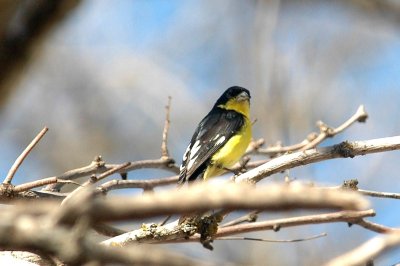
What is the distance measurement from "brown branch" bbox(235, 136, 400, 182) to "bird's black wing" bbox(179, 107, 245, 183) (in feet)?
5.10

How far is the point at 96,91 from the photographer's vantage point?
412 inches

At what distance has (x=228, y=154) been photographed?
4910mm

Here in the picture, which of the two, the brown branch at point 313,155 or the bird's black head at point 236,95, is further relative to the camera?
the bird's black head at point 236,95

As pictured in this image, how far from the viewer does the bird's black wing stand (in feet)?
15.5

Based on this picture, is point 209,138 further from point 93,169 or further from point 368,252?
point 368,252

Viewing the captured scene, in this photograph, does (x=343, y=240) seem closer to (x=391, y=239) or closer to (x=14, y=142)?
(x=14, y=142)

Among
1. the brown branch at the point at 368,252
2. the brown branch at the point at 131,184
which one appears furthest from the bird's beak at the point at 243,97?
the brown branch at the point at 368,252

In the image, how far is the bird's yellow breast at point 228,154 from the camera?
4.89 m

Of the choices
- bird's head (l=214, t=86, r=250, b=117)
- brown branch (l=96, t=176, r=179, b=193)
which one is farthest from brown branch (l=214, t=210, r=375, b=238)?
bird's head (l=214, t=86, r=250, b=117)

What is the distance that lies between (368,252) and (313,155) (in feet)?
6.24

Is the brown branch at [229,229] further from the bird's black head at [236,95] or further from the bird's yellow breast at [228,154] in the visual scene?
the bird's black head at [236,95]

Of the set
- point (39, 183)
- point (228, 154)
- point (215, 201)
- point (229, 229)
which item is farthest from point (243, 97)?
point (215, 201)

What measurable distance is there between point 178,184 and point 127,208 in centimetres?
316

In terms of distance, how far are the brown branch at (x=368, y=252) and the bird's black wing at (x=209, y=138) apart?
335cm
